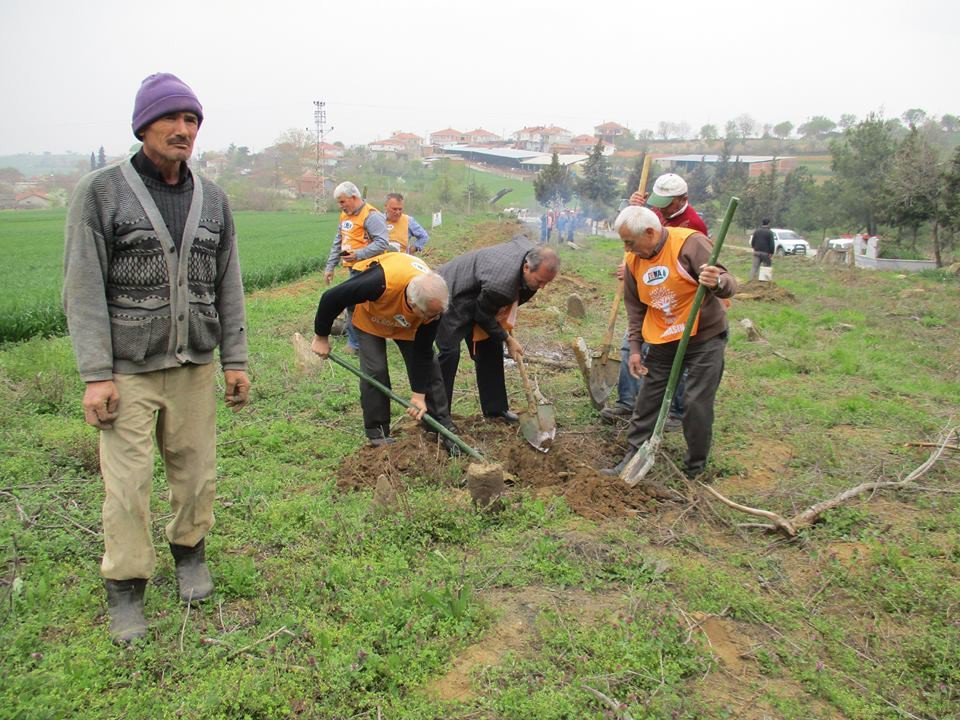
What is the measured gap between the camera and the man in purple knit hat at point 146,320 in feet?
7.97

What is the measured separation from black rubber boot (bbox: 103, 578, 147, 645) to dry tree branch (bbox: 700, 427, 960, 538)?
289 centimetres

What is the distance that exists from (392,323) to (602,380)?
2240mm

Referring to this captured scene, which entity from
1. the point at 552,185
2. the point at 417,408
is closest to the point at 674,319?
the point at 417,408

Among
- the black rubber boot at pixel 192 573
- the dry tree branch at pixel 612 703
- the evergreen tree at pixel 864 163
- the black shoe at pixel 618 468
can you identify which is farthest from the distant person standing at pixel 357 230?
the evergreen tree at pixel 864 163

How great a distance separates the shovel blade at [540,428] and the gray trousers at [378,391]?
23.2 inches

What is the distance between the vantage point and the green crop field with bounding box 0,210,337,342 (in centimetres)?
895

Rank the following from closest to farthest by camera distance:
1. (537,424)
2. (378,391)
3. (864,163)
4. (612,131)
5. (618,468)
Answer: (618,468)
(378,391)
(537,424)
(864,163)
(612,131)

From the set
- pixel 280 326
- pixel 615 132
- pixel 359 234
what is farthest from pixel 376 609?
pixel 615 132

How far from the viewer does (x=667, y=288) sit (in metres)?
4.16

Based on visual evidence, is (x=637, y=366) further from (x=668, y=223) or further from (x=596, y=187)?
(x=596, y=187)

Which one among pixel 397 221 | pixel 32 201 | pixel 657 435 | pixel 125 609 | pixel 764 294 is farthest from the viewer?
pixel 32 201

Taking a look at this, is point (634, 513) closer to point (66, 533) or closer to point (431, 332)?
point (431, 332)

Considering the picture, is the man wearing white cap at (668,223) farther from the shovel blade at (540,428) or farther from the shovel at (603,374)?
the shovel blade at (540,428)

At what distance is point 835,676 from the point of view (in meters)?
2.55
